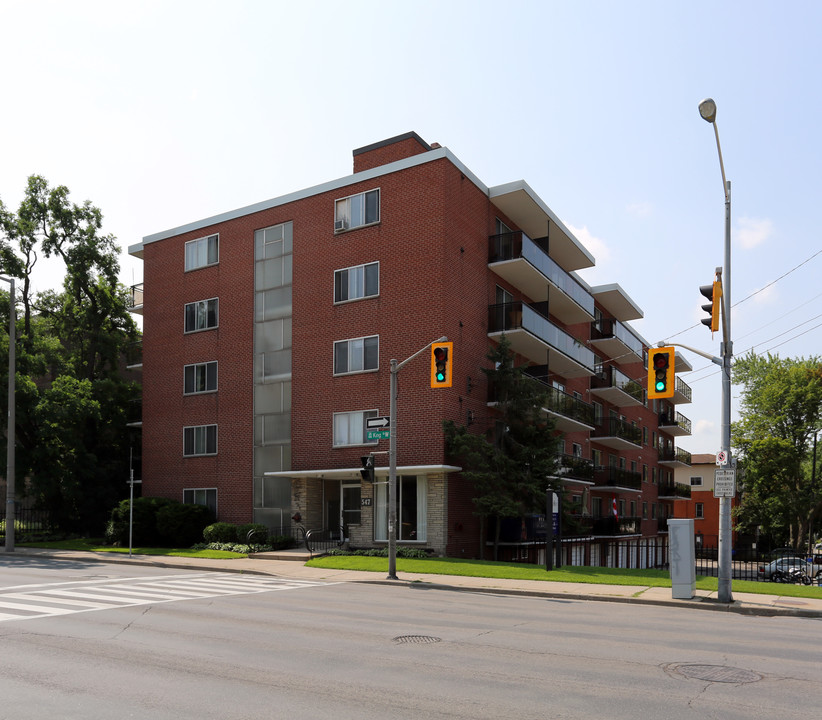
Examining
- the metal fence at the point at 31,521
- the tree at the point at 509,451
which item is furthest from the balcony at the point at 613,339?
the metal fence at the point at 31,521

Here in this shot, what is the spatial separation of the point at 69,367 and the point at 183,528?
475 inches

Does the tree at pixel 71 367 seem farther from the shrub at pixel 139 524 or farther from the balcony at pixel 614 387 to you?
the balcony at pixel 614 387

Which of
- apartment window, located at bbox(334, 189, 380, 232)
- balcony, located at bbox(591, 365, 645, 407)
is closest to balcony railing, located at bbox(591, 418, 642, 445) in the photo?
balcony, located at bbox(591, 365, 645, 407)

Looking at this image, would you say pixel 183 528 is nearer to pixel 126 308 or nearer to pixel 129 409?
pixel 129 409

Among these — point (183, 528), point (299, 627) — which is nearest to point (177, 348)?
point (183, 528)

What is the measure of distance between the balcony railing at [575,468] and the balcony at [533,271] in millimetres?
7527

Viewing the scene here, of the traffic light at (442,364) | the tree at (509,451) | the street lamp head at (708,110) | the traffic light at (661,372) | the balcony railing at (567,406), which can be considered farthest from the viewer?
the balcony railing at (567,406)

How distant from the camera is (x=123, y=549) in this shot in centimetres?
3238

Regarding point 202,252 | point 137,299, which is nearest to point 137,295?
point 137,299

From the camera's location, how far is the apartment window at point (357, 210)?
3180 cm

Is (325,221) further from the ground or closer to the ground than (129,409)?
further from the ground

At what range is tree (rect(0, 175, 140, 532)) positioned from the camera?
3684 centimetres

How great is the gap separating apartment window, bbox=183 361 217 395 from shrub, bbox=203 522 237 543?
682 centimetres

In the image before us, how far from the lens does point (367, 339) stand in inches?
1232
